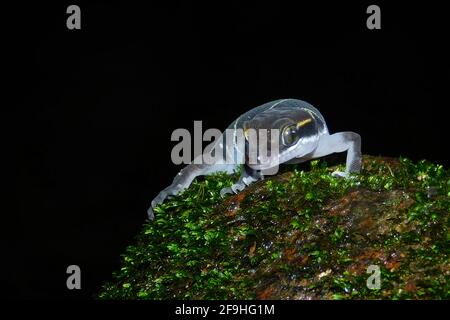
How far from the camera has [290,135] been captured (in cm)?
492

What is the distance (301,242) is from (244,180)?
152 cm

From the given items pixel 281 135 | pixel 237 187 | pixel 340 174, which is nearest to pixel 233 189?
pixel 237 187

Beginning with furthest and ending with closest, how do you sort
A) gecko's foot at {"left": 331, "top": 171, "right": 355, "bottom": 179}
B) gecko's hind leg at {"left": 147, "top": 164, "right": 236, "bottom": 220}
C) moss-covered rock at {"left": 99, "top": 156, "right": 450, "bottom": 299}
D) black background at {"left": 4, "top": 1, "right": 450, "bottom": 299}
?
black background at {"left": 4, "top": 1, "right": 450, "bottom": 299}
gecko's hind leg at {"left": 147, "top": 164, "right": 236, "bottom": 220}
gecko's foot at {"left": 331, "top": 171, "right": 355, "bottom": 179}
moss-covered rock at {"left": 99, "top": 156, "right": 450, "bottom": 299}

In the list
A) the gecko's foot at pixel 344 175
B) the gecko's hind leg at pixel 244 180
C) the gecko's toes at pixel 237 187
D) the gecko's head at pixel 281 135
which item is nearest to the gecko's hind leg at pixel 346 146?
the gecko's foot at pixel 344 175

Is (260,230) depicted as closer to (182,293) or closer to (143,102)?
(182,293)

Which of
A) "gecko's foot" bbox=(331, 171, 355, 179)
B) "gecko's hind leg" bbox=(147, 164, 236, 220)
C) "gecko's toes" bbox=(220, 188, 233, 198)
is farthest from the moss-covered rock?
"gecko's hind leg" bbox=(147, 164, 236, 220)

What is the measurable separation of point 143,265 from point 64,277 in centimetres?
1185

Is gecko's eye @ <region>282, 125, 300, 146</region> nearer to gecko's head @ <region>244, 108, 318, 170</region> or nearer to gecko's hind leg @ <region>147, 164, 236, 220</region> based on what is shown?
gecko's head @ <region>244, 108, 318, 170</region>

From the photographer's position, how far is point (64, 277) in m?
14.8

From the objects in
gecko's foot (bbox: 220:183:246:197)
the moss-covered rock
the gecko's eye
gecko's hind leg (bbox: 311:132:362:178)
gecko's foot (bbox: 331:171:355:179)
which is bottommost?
the moss-covered rock

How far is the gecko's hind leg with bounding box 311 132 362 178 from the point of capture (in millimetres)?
5137

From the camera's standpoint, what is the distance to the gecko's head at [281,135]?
15.8ft

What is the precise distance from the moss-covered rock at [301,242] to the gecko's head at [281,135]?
14.1 inches

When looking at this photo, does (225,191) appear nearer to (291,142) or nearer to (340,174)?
(291,142)
